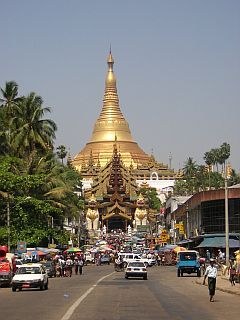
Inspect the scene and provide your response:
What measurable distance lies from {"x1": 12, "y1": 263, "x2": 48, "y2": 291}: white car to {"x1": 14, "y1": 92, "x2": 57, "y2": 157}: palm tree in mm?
35105

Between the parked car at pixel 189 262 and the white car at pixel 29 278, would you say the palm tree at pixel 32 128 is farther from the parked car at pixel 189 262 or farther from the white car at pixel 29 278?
the white car at pixel 29 278

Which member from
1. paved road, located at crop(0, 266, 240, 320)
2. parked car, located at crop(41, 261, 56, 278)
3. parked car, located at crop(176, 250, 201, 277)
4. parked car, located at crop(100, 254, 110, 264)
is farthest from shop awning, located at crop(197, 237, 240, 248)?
paved road, located at crop(0, 266, 240, 320)

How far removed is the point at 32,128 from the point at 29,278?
124 feet

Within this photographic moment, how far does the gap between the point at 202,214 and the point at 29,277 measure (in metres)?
51.5

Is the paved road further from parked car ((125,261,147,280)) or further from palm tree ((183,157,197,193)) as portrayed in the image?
palm tree ((183,157,197,193))

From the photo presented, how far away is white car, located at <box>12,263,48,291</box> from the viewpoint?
3466 cm

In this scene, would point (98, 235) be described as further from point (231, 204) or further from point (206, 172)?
point (231, 204)

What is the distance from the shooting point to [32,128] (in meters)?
71.7

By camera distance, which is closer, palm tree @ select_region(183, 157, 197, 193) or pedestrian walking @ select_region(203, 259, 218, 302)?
pedestrian walking @ select_region(203, 259, 218, 302)

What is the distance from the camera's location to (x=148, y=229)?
176 meters

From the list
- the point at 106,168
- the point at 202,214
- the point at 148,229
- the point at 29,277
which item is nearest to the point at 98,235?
the point at 148,229

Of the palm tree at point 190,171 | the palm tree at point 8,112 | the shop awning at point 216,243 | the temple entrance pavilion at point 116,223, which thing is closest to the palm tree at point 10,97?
the palm tree at point 8,112

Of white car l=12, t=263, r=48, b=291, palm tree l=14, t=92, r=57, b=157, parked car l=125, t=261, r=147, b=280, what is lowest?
white car l=12, t=263, r=48, b=291

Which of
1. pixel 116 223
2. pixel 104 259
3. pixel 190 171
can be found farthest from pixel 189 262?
pixel 116 223
